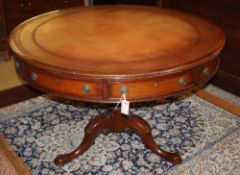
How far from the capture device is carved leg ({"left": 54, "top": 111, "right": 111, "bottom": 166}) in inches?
69.8

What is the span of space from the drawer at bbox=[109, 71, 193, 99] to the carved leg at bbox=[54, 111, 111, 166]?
23.9 inches

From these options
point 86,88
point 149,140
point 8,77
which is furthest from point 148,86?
point 8,77

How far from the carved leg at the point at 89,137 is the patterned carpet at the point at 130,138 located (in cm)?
4

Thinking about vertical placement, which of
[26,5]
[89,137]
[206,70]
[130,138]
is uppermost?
[206,70]

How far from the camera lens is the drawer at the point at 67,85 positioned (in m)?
1.26

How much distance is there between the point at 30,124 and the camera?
2.14 metres

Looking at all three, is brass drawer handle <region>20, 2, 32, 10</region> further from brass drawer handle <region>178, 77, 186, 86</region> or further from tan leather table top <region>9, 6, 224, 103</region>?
brass drawer handle <region>178, 77, 186, 86</region>

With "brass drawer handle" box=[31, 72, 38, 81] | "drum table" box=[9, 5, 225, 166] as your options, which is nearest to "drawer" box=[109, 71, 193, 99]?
"drum table" box=[9, 5, 225, 166]

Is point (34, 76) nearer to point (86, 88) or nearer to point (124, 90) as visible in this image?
point (86, 88)

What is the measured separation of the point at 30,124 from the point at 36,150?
0.96ft

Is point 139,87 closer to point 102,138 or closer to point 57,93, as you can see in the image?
point 57,93

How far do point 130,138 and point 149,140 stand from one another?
21cm

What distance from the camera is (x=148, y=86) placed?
1267mm

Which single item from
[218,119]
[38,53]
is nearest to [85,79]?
[38,53]
